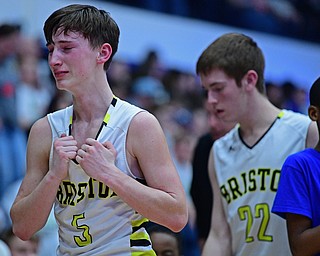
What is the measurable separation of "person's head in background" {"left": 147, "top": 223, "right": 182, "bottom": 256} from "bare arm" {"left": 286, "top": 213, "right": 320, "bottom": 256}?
1.31 meters

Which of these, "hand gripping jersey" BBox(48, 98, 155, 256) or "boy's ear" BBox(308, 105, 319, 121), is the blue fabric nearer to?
"boy's ear" BBox(308, 105, 319, 121)

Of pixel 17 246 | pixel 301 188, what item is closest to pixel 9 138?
pixel 17 246

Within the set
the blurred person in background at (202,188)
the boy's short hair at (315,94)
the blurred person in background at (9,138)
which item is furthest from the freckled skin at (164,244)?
the blurred person in background at (9,138)

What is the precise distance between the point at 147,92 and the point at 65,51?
7694mm

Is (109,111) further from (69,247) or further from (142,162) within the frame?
(69,247)

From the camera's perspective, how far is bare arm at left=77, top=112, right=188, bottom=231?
13.4 feet

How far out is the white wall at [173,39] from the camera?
474 inches

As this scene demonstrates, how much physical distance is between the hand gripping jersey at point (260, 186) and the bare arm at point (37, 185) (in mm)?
1410

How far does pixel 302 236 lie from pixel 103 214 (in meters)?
1.03

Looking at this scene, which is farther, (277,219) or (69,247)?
(277,219)

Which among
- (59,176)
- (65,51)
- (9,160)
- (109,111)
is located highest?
(65,51)

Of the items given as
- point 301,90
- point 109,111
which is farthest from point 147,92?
point 109,111

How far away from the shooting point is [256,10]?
1619 cm

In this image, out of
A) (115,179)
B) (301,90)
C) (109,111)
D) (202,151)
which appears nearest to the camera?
(115,179)
